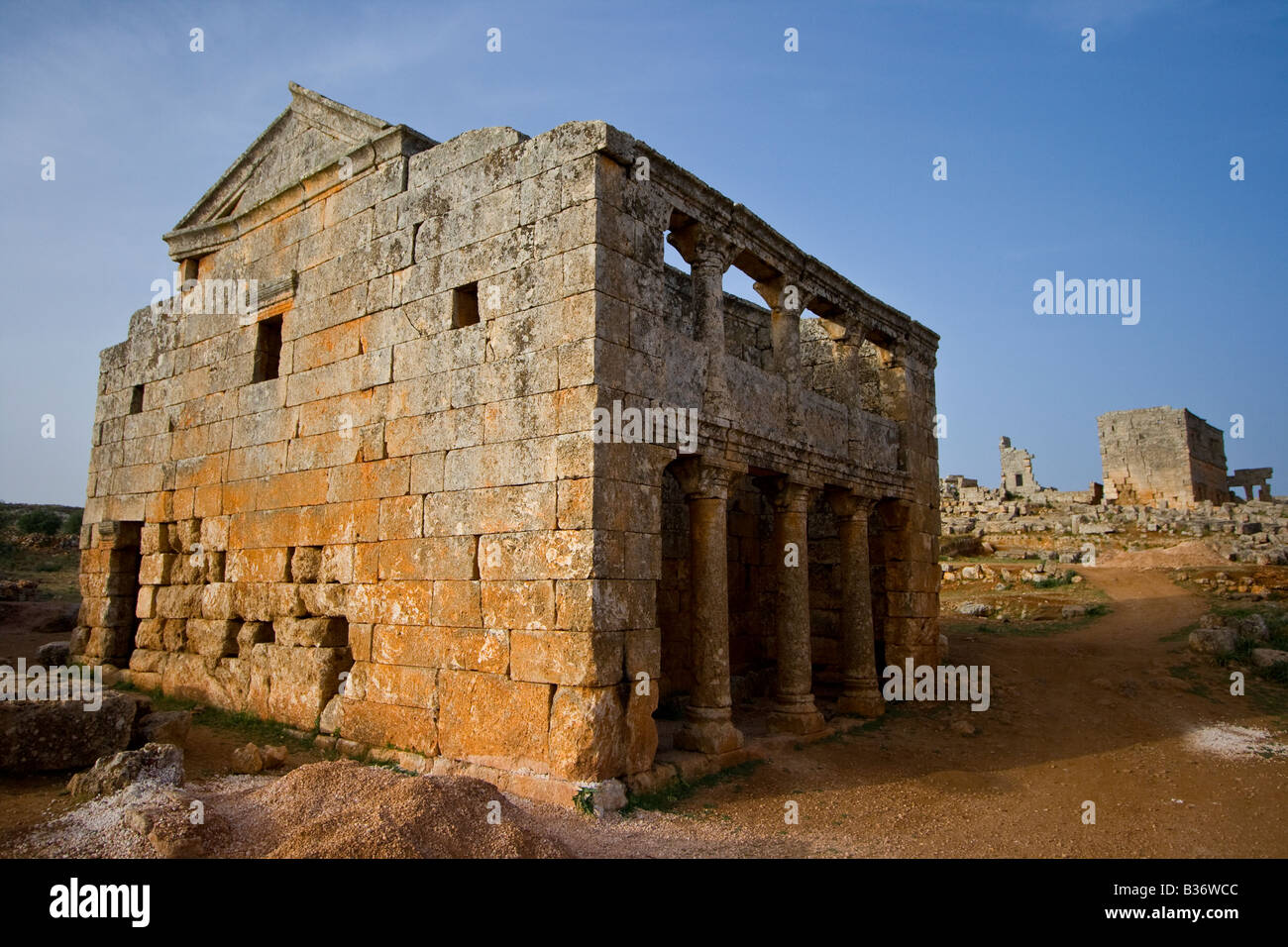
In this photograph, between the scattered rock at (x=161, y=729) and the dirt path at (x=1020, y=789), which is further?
the scattered rock at (x=161, y=729)

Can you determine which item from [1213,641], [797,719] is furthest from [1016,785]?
[1213,641]

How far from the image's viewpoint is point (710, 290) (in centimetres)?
815

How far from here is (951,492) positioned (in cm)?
3216

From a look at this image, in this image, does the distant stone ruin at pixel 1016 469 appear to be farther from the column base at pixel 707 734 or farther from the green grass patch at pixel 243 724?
the green grass patch at pixel 243 724

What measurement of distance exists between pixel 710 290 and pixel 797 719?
475 cm

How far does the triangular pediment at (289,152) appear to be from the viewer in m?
9.21

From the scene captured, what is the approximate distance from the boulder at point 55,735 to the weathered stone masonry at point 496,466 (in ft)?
6.05

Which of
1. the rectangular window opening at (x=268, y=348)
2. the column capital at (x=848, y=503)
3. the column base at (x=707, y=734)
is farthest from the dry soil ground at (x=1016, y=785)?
the rectangular window opening at (x=268, y=348)

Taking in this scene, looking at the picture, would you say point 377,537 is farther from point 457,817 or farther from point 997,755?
point 997,755

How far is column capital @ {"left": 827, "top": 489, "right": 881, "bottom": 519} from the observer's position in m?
10.3

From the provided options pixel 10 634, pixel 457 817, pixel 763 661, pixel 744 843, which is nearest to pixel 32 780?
pixel 457 817

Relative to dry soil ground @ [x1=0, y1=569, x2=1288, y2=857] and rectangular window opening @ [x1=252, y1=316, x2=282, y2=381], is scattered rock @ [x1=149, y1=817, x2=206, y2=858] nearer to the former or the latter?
dry soil ground @ [x1=0, y1=569, x2=1288, y2=857]

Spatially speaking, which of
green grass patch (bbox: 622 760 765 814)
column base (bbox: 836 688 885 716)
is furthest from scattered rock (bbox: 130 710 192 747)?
column base (bbox: 836 688 885 716)

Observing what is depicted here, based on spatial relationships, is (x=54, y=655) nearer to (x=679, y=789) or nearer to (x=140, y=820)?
(x=140, y=820)
